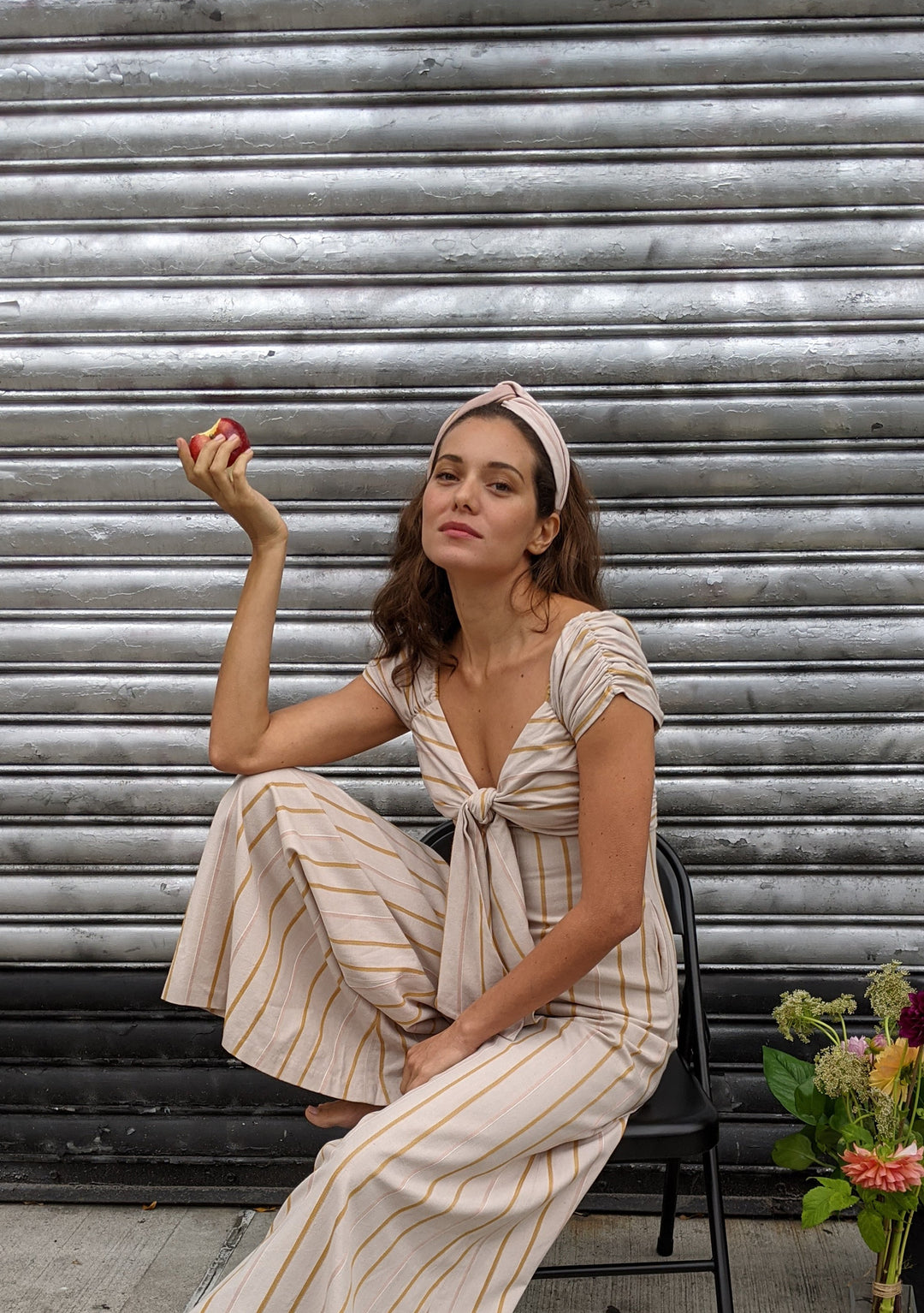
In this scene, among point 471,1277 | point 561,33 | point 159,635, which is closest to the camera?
point 471,1277

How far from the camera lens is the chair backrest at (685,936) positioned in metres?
2.67

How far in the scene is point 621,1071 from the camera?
235cm

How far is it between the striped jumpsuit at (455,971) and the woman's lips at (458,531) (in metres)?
0.28

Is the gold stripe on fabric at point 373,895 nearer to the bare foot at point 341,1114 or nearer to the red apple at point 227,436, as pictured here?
the bare foot at point 341,1114

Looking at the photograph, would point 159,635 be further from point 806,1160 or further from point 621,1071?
point 806,1160

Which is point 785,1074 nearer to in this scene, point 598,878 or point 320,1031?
point 598,878

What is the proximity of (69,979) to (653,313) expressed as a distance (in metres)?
2.50

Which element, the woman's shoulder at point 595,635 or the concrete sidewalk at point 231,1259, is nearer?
the woman's shoulder at point 595,635

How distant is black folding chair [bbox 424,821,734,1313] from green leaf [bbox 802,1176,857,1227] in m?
0.18

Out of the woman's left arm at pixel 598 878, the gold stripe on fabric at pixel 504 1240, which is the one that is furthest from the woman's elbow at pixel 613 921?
the gold stripe on fabric at pixel 504 1240

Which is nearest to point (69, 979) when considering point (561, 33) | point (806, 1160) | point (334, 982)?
point (334, 982)

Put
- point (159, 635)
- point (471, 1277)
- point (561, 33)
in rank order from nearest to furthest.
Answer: point (471, 1277) → point (561, 33) → point (159, 635)

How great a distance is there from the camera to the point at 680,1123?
93.4 inches

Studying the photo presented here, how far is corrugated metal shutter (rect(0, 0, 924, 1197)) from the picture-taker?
10.5 ft
